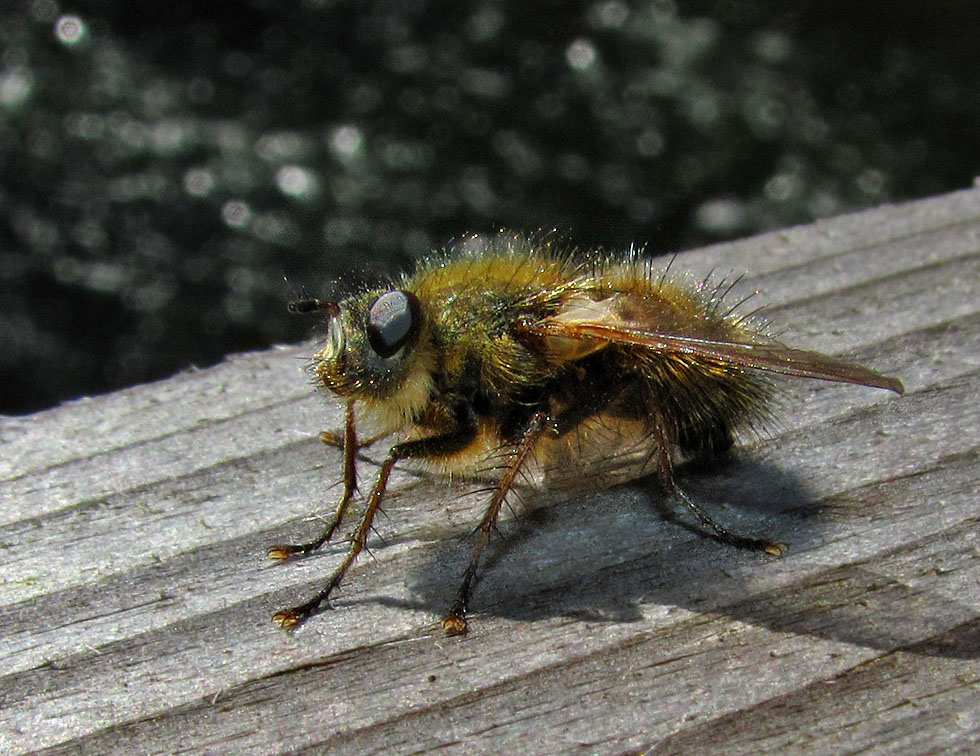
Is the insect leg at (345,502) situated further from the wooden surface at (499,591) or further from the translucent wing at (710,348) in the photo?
the translucent wing at (710,348)

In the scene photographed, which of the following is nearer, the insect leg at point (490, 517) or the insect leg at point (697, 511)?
the insect leg at point (490, 517)

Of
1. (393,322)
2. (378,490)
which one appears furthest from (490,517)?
(393,322)

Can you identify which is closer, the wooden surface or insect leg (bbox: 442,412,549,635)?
the wooden surface

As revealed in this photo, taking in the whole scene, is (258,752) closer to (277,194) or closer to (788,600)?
(788,600)

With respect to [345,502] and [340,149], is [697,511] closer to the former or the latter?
[345,502]

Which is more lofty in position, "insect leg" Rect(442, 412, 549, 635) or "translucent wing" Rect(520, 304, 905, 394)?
"translucent wing" Rect(520, 304, 905, 394)

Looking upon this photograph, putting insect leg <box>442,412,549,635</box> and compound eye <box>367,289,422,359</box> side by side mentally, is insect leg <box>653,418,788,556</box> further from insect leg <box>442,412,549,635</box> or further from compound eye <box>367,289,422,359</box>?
compound eye <box>367,289,422,359</box>

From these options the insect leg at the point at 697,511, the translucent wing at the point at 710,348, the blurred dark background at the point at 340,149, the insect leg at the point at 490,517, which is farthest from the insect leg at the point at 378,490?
the blurred dark background at the point at 340,149

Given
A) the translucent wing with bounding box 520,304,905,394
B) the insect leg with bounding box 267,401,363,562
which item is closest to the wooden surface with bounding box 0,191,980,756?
the insect leg with bounding box 267,401,363,562
